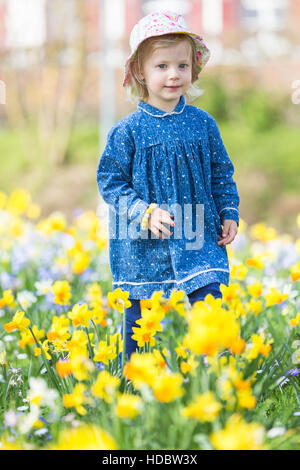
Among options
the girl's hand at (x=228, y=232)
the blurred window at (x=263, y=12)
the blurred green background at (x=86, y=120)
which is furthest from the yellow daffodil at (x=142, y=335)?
the blurred window at (x=263, y=12)

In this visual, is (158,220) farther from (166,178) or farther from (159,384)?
(159,384)

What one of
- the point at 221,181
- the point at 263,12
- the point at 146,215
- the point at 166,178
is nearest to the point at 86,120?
the point at 263,12

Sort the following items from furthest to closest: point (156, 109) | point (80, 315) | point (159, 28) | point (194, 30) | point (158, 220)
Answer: point (194, 30) → point (156, 109) → point (159, 28) → point (158, 220) → point (80, 315)

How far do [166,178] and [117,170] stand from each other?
0.63 ft

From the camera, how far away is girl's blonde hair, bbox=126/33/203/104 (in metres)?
2.16

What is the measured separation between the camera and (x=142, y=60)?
2.25m

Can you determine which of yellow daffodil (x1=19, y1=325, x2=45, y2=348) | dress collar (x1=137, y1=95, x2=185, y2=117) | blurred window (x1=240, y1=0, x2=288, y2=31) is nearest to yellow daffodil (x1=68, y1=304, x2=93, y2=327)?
yellow daffodil (x1=19, y1=325, x2=45, y2=348)

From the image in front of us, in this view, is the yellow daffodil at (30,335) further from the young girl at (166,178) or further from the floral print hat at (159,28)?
the floral print hat at (159,28)

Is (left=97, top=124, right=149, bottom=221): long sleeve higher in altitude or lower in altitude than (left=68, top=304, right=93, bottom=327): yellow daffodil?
higher

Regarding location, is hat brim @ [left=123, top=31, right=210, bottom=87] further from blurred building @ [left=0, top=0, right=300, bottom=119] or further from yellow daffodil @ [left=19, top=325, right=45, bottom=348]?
blurred building @ [left=0, top=0, right=300, bottom=119]

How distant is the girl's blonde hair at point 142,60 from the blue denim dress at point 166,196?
0.22 feet

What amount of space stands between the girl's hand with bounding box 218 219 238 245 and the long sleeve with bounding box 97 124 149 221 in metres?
0.35
